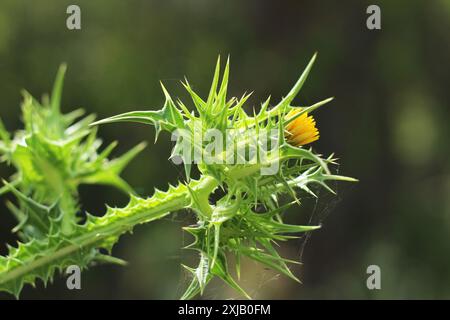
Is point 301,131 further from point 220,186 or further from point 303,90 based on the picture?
point 303,90

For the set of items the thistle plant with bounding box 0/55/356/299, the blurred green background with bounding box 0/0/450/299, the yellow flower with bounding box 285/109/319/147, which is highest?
the blurred green background with bounding box 0/0/450/299

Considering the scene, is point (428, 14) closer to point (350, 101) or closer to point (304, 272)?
point (350, 101)

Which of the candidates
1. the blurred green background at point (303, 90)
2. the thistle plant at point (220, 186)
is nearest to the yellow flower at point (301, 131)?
the thistle plant at point (220, 186)

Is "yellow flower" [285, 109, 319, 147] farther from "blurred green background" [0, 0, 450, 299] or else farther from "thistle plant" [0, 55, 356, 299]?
"blurred green background" [0, 0, 450, 299]

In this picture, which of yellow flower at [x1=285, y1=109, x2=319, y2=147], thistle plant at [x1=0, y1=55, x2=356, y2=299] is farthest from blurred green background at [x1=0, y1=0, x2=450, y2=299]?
yellow flower at [x1=285, y1=109, x2=319, y2=147]

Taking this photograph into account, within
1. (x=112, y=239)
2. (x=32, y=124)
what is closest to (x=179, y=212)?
(x=112, y=239)
